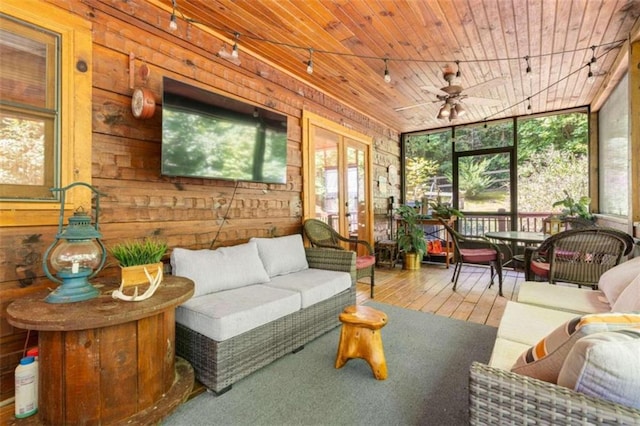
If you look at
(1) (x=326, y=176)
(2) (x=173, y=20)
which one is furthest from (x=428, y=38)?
(2) (x=173, y=20)

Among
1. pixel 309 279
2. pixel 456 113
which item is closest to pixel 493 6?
pixel 456 113

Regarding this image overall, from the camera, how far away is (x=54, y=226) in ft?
5.98

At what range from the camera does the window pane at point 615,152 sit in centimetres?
329

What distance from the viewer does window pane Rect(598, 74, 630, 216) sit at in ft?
10.8

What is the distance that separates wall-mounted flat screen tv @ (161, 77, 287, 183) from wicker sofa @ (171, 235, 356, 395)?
0.67 meters

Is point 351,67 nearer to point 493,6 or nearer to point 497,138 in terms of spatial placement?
point 493,6

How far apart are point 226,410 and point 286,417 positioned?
34cm

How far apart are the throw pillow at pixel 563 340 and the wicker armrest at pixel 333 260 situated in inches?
78.2

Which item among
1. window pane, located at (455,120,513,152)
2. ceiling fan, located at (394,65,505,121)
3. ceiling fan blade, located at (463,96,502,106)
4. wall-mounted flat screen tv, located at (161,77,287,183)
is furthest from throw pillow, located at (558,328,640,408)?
window pane, located at (455,120,513,152)

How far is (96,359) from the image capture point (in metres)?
1.37

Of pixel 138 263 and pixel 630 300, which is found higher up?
pixel 138 263

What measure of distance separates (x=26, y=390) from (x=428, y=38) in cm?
380

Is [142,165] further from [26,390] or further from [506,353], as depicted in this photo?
[506,353]

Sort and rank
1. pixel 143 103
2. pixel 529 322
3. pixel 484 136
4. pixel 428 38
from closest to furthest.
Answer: pixel 529 322 < pixel 143 103 < pixel 428 38 < pixel 484 136
